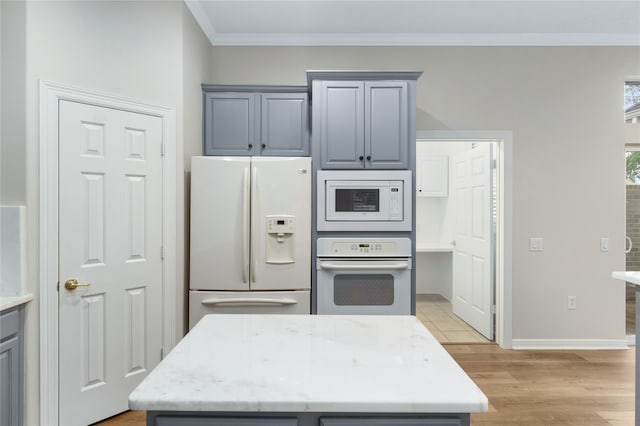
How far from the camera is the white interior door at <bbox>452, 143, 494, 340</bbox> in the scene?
3801 millimetres

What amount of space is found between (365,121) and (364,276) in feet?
3.87

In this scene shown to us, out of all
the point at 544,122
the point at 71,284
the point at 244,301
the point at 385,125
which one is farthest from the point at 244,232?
the point at 544,122

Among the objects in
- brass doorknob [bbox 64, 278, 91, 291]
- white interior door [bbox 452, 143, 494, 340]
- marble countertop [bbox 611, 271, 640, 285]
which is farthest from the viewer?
white interior door [bbox 452, 143, 494, 340]

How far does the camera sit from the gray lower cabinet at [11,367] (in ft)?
6.11

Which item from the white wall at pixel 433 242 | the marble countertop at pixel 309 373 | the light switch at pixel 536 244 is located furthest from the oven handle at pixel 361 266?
the white wall at pixel 433 242

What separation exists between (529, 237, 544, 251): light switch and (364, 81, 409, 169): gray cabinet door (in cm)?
162

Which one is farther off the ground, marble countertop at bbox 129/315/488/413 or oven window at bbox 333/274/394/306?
marble countertop at bbox 129/315/488/413

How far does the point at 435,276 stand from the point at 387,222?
126 inches

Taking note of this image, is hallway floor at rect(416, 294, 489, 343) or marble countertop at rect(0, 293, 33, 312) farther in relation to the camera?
hallway floor at rect(416, 294, 489, 343)

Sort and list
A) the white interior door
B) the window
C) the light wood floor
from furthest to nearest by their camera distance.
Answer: the white interior door → the window → the light wood floor

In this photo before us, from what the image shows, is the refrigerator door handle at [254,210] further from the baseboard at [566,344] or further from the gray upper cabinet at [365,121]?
the baseboard at [566,344]

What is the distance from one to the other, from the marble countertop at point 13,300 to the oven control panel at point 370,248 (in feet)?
5.80

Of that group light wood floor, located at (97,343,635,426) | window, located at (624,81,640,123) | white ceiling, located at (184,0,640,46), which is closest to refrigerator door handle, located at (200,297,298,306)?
light wood floor, located at (97,343,635,426)

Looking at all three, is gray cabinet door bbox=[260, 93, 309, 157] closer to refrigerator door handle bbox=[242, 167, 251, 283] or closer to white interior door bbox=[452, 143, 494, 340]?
refrigerator door handle bbox=[242, 167, 251, 283]
